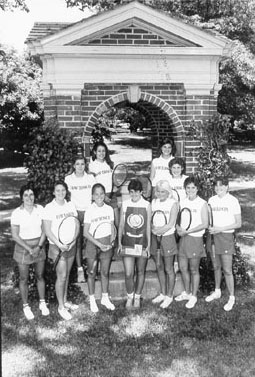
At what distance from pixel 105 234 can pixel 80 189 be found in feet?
2.42

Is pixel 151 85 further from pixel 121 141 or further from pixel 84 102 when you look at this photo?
pixel 121 141

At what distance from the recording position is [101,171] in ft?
21.6

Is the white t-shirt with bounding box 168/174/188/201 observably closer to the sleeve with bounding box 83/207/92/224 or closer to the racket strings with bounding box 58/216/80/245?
the sleeve with bounding box 83/207/92/224

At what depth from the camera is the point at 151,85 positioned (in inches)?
284

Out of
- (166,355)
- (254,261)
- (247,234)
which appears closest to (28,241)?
Answer: (166,355)

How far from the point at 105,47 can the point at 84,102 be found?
85 centimetres

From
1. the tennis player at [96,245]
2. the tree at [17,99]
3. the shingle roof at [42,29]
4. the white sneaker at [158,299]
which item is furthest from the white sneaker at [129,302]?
the tree at [17,99]

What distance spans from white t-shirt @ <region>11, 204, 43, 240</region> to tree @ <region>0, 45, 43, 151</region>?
46.3ft

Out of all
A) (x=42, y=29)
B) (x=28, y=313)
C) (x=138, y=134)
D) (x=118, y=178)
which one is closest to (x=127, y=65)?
(x=42, y=29)

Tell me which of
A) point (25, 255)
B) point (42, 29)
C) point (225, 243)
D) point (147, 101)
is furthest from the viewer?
point (42, 29)

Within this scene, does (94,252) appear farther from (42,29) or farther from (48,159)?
(42,29)

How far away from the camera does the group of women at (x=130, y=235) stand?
18.6ft

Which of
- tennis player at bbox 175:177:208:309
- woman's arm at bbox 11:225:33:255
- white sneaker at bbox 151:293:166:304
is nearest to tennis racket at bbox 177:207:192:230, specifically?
tennis player at bbox 175:177:208:309

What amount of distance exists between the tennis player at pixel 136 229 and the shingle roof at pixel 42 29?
2769 mm
